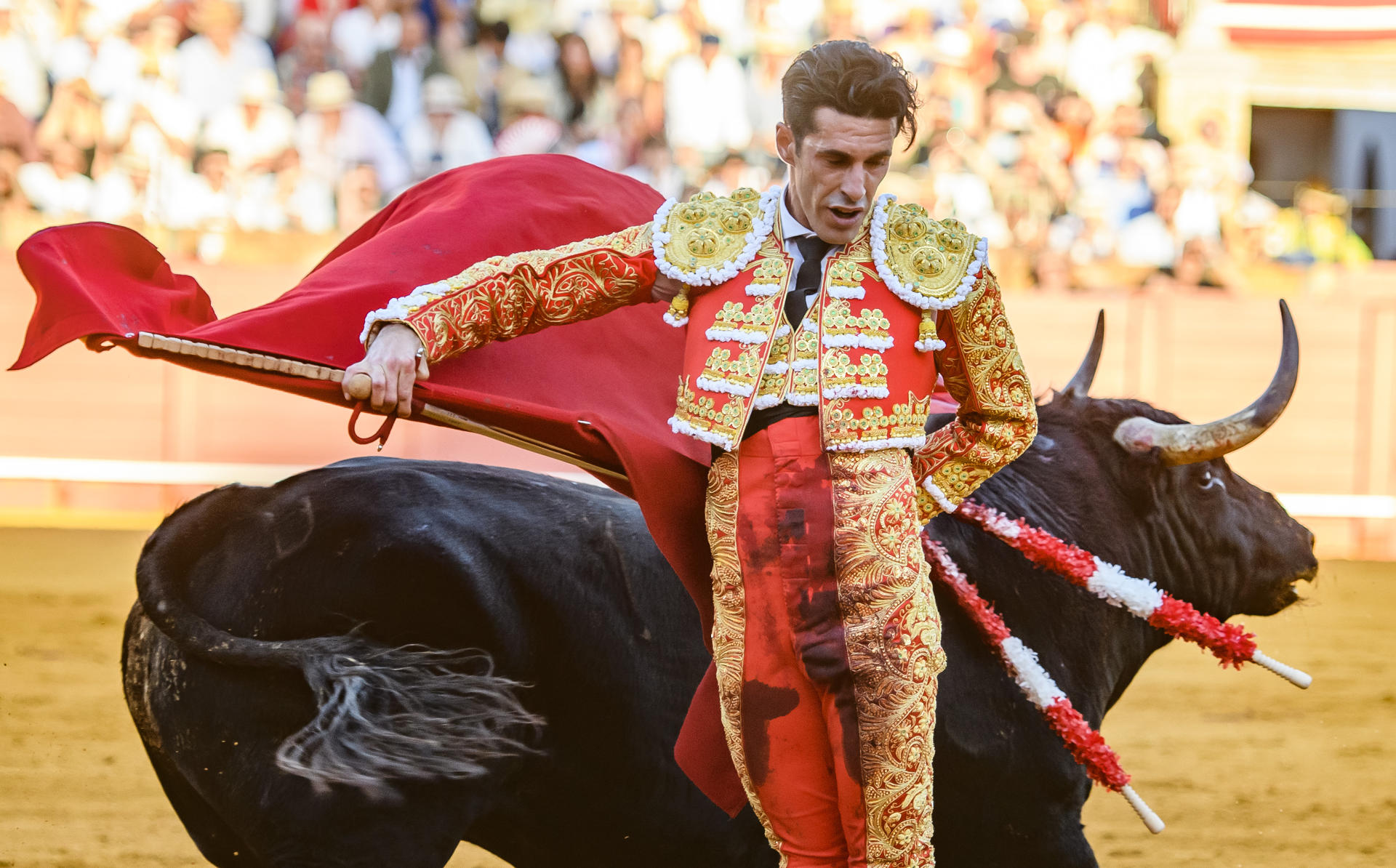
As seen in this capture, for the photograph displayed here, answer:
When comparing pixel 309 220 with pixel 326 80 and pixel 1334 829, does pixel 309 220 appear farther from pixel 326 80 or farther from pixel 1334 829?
pixel 1334 829

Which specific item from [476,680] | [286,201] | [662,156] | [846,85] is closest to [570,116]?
[662,156]

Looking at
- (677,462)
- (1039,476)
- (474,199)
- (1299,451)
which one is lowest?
(1299,451)

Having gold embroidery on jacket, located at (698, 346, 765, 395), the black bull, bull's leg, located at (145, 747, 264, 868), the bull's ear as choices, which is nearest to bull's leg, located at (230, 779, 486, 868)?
the black bull

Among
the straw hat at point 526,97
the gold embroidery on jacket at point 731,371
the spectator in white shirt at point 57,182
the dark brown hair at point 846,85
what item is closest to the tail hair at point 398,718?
the gold embroidery on jacket at point 731,371

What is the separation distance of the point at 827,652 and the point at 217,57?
24.3 ft

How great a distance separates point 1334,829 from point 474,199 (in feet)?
9.48

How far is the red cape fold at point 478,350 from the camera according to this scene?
2.18 metres

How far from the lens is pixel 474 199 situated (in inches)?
104

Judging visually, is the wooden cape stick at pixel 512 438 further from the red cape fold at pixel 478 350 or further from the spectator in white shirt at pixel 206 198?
the spectator in white shirt at pixel 206 198

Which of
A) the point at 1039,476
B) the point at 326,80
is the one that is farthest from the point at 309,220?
the point at 1039,476

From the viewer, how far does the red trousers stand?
1986mm

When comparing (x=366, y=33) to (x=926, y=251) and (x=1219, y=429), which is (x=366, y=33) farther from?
(x=926, y=251)

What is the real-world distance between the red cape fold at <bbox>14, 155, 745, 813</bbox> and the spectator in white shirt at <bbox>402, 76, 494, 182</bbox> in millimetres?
5638

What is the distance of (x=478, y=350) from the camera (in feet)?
7.86
